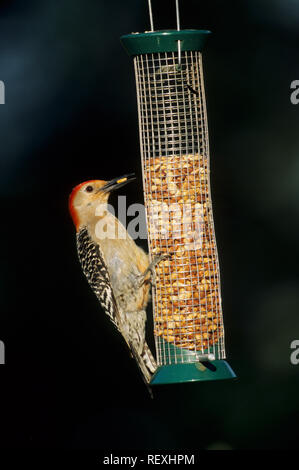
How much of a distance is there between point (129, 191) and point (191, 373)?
9.39 feet

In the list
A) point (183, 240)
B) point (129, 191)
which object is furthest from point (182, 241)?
point (129, 191)

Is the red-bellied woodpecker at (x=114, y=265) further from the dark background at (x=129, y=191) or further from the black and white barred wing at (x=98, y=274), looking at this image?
the dark background at (x=129, y=191)

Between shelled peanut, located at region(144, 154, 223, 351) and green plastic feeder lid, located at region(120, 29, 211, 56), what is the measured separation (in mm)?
733

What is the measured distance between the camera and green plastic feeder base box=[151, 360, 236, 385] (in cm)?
414

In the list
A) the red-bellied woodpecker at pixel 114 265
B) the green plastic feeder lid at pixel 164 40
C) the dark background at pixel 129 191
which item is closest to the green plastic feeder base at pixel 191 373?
the red-bellied woodpecker at pixel 114 265

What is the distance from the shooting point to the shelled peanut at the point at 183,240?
4.56m

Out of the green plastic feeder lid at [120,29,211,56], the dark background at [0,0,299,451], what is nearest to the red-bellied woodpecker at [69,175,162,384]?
the green plastic feeder lid at [120,29,211,56]

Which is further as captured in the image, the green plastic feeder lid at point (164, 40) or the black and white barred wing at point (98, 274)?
the black and white barred wing at point (98, 274)

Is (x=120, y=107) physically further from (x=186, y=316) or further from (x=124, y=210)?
(x=186, y=316)

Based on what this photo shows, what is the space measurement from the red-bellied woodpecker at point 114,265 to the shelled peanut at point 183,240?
290 millimetres

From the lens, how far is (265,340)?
7008 millimetres

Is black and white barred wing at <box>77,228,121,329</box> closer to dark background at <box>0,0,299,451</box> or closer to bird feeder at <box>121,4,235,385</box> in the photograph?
bird feeder at <box>121,4,235,385</box>

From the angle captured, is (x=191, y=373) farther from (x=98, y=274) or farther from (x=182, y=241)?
(x=98, y=274)
